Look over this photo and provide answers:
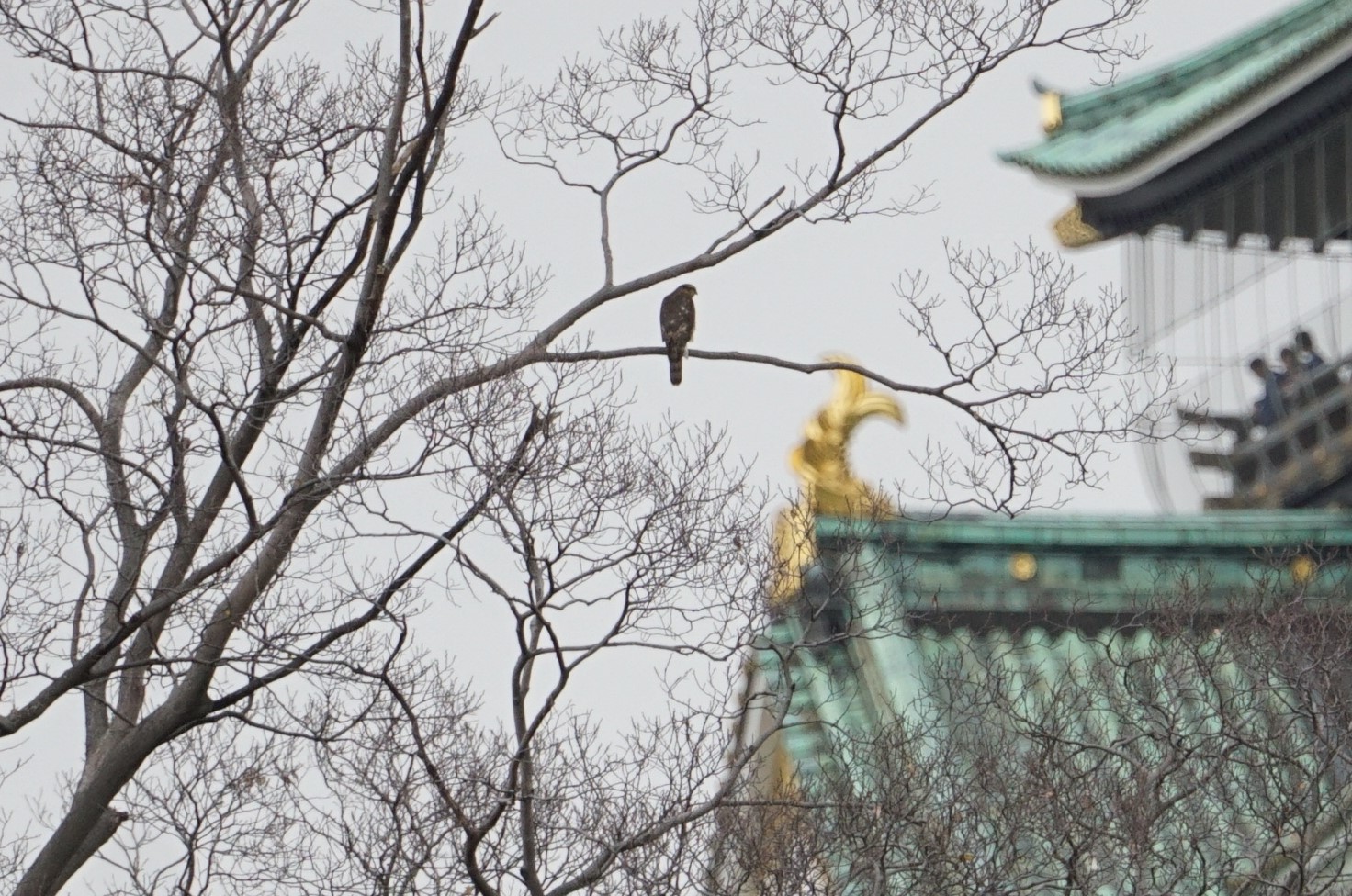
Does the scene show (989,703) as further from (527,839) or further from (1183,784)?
(527,839)

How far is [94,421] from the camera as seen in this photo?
390 inches

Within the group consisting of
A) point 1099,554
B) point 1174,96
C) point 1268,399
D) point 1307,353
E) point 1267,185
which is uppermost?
point 1174,96

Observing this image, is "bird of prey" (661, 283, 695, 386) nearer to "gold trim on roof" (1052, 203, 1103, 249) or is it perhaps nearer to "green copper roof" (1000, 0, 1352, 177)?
"green copper roof" (1000, 0, 1352, 177)

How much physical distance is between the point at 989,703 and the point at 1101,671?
2.72ft

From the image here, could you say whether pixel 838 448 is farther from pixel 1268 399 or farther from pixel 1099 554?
pixel 1268 399

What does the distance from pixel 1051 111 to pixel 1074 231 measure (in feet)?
2.99

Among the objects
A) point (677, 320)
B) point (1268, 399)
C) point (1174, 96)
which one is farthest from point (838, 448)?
point (1174, 96)

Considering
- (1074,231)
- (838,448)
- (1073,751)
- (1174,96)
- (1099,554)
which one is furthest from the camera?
(1174,96)

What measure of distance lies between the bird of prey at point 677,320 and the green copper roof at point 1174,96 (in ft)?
19.5

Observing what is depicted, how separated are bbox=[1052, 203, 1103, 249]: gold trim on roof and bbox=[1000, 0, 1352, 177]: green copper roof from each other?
415mm

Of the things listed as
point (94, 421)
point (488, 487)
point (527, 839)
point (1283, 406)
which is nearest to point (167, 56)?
point (94, 421)

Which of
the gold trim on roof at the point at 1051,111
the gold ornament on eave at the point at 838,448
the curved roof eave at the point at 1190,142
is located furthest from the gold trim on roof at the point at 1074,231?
the gold ornament on eave at the point at 838,448

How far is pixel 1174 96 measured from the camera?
16.4m

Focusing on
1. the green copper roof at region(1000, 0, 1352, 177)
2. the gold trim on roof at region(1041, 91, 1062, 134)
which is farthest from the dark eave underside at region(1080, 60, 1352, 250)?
the gold trim on roof at region(1041, 91, 1062, 134)
